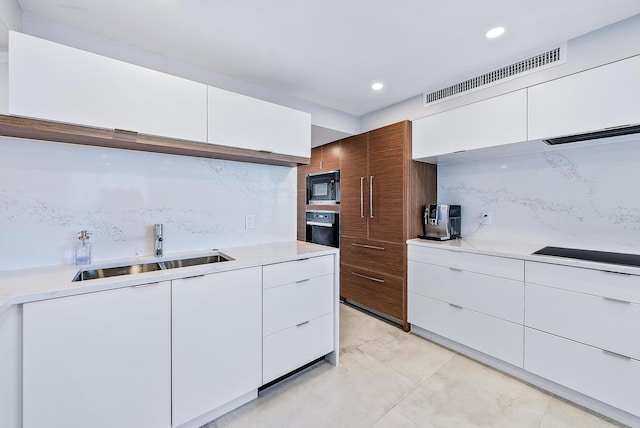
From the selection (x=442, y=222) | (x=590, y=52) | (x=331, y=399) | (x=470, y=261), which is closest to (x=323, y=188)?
(x=442, y=222)

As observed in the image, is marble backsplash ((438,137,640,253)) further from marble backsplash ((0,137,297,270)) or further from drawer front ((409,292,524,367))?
marble backsplash ((0,137,297,270))

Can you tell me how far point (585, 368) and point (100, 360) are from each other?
2673 millimetres

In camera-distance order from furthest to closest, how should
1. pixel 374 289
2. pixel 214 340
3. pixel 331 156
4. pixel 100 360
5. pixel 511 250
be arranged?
1. pixel 331 156
2. pixel 374 289
3. pixel 511 250
4. pixel 214 340
5. pixel 100 360

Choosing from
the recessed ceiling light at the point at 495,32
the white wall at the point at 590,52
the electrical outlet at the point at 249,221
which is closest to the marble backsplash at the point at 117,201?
the electrical outlet at the point at 249,221

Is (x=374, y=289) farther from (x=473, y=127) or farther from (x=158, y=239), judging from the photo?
(x=158, y=239)

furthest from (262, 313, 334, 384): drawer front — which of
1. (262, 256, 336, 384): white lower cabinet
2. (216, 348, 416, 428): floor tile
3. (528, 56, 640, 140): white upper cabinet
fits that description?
(528, 56, 640, 140): white upper cabinet

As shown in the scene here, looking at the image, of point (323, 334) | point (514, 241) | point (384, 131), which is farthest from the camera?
point (384, 131)

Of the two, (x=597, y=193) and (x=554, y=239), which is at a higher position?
(x=597, y=193)

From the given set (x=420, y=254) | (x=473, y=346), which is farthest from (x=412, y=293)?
(x=473, y=346)

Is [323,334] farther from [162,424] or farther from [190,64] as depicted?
[190,64]

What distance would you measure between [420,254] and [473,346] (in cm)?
83

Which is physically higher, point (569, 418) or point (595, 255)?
point (595, 255)

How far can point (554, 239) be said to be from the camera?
2166 mm

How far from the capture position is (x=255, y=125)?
6.34 ft
